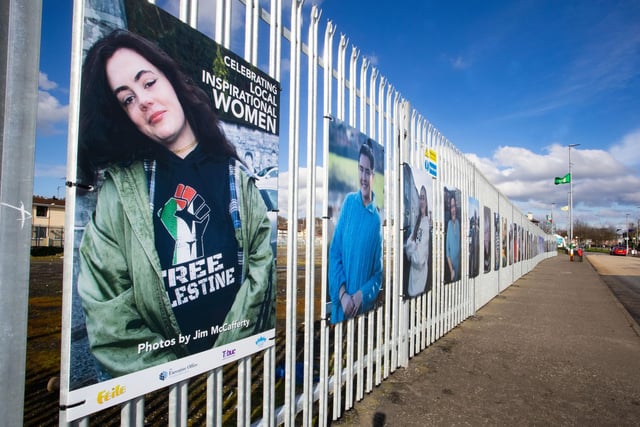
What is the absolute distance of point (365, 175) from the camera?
177 inches

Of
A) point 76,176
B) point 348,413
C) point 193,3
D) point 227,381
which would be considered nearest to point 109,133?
point 76,176

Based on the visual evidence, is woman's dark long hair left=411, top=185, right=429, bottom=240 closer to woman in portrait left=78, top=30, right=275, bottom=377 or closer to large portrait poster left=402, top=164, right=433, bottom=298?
large portrait poster left=402, top=164, right=433, bottom=298

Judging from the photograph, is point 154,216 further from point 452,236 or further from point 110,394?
point 452,236

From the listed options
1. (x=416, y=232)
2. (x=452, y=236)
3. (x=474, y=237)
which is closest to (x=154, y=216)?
(x=416, y=232)

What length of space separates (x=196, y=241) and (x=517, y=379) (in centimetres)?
504

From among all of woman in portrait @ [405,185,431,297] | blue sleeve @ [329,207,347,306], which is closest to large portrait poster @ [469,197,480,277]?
woman in portrait @ [405,185,431,297]

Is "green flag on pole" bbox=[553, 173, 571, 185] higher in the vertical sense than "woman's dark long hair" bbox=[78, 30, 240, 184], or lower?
higher

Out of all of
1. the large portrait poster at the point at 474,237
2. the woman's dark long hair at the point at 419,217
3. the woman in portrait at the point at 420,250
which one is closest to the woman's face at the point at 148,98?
the woman in portrait at the point at 420,250

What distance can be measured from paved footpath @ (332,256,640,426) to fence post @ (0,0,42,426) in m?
3.14

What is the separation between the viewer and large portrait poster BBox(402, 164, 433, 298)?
572 centimetres

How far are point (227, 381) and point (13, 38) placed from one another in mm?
4411

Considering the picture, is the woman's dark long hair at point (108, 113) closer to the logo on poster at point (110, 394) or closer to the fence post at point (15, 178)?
the fence post at point (15, 178)

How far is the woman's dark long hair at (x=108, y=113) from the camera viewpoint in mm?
1854

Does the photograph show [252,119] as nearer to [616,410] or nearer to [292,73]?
[292,73]
